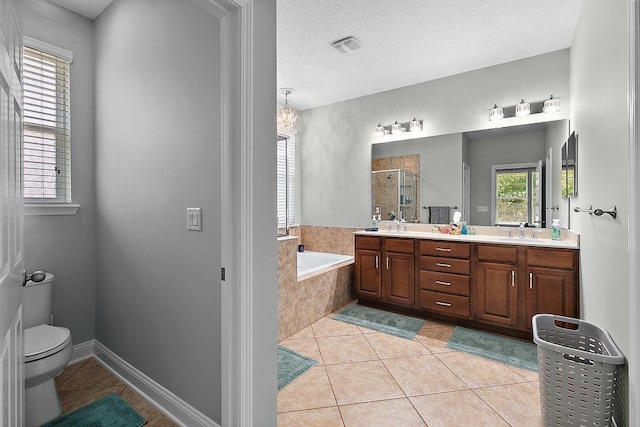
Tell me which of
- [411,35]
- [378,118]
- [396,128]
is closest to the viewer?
[411,35]

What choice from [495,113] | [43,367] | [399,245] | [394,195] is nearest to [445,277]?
[399,245]

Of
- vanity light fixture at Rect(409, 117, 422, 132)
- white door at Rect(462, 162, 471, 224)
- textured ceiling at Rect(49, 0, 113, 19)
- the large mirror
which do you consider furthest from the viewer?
vanity light fixture at Rect(409, 117, 422, 132)

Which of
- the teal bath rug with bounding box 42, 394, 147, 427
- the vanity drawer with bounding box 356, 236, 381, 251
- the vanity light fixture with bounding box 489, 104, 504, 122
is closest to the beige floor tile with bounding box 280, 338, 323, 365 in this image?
the teal bath rug with bounding box 42, 394, 147, 427

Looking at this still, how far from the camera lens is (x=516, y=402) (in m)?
1.90

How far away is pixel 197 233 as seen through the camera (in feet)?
5.15

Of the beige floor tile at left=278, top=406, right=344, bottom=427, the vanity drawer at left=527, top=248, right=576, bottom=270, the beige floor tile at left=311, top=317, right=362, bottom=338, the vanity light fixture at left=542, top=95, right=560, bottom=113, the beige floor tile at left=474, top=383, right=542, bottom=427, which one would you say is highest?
the vanity light fixture at left=542, top=95, right=560, bottom=113

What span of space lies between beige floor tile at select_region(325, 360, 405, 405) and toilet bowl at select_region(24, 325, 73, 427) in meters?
1.60

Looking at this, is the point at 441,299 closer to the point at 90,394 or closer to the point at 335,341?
the point at 335,341

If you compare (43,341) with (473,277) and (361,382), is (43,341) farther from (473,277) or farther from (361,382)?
(473,277)

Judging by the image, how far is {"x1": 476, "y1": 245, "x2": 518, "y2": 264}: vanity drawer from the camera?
277 centimetres

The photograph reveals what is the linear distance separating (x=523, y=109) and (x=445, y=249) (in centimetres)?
160

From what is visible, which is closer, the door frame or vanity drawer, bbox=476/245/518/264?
the door frame

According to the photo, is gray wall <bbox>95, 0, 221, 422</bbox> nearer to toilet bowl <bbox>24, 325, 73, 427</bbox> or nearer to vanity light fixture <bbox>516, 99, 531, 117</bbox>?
toilet bowl <bbox>24, 325, 73, 427</bbox>

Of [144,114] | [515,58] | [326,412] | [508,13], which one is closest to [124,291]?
[144,114]
